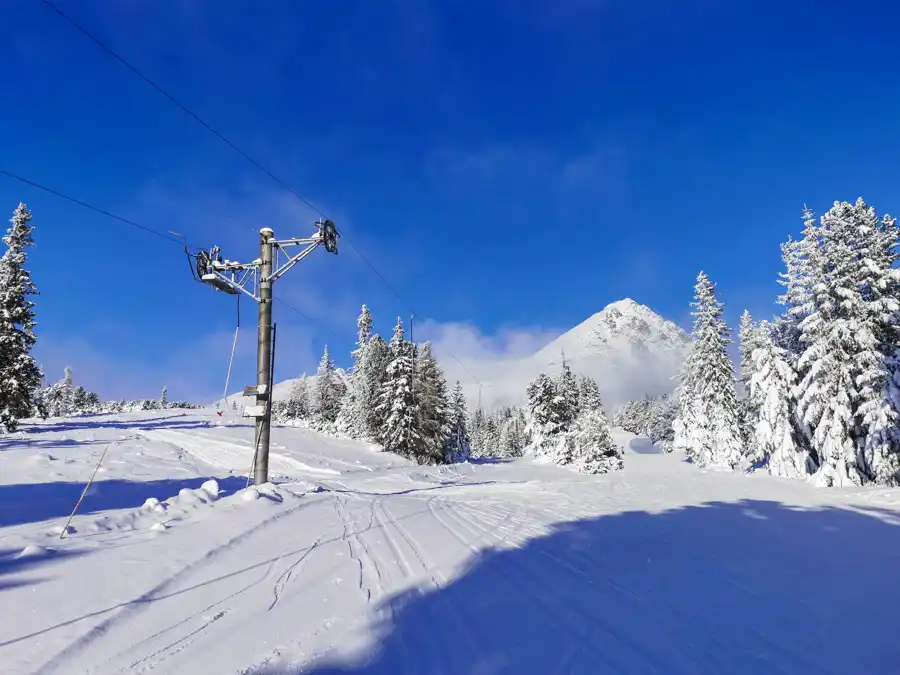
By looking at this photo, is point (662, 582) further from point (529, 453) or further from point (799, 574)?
point (529, 453)

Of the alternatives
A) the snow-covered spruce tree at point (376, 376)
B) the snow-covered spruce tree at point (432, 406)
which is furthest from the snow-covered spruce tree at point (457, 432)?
the snow-covered spruce tree at point (376, 376)

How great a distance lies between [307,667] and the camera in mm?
3434

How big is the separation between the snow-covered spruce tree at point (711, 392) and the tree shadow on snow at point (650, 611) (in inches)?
1290

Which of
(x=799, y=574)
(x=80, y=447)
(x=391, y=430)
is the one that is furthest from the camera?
(x=391, y=430)

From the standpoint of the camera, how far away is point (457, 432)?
6094cm

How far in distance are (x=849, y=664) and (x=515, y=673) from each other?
3.17m

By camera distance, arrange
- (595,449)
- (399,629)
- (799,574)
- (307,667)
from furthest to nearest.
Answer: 1. (595,449)
2. (799,574)
3. (399,629)
4. (307,667)

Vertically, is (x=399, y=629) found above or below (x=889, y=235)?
below

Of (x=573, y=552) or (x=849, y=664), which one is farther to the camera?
(x=573, y=552)

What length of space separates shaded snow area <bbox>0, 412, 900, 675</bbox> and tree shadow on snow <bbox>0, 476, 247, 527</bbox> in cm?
9

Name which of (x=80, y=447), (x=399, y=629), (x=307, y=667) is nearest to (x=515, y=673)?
(x=399, y=629)

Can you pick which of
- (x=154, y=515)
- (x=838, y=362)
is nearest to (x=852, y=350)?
(x=838, y=362)

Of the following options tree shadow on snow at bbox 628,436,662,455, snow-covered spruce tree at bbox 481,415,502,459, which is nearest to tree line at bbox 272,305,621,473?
tree shadow on snow at bbox 628,436,662,455

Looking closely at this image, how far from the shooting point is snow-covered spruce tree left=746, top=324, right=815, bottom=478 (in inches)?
1122
